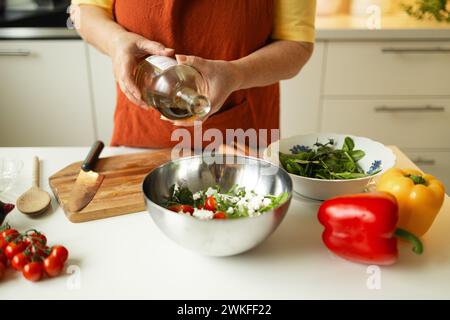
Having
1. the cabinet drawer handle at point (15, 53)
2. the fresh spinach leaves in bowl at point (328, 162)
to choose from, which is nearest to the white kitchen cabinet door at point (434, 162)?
the fresh spinach leaves in bowl at point (328, 162)

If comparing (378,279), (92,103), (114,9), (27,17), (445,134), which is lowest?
(445,134)

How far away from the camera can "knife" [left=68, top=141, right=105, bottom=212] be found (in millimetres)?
857

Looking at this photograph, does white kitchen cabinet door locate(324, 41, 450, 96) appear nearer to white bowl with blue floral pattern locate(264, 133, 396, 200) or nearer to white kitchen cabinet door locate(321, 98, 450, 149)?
white kitchen cabinet door locate(321, 98, 450, 149)

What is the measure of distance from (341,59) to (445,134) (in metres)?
0.63

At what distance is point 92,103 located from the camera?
→ 2088 mm

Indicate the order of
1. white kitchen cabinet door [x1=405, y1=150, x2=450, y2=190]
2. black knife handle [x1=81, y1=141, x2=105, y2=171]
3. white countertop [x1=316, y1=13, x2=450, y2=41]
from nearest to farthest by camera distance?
black knife handle [x1=81, y1=141, x2=105, y2=171]
white countertop [x1=316, y1=13, x2=450, y2=41]
white kitchen cabinet door [x1=405, y1=150, x2=450, y2=190]

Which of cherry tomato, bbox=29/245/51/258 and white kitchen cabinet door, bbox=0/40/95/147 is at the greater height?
cherry tomato, bbox=29/245/51/258

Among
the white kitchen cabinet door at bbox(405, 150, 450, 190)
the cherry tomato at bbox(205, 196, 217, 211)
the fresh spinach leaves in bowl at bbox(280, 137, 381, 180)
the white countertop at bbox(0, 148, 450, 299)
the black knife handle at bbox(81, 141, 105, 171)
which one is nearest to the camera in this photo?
the white countertop at bbox(0, 148, 450, 299)

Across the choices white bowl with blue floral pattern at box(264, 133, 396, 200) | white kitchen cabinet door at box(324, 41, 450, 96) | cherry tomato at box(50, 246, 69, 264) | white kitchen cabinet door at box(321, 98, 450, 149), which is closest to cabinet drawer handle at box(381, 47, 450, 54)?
white kitchen cabinet door at box(324, 41, 450, 96)

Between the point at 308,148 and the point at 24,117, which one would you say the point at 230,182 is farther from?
the point at 24,117

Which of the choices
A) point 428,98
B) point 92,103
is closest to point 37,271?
point 92,103

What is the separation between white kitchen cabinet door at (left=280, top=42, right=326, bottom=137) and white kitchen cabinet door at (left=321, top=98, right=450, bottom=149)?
0.18 ft

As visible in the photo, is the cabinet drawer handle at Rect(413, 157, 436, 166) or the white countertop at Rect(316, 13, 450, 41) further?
the cabinet drawer handle at Rect(413, 157, 436, 166)

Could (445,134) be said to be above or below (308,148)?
below
